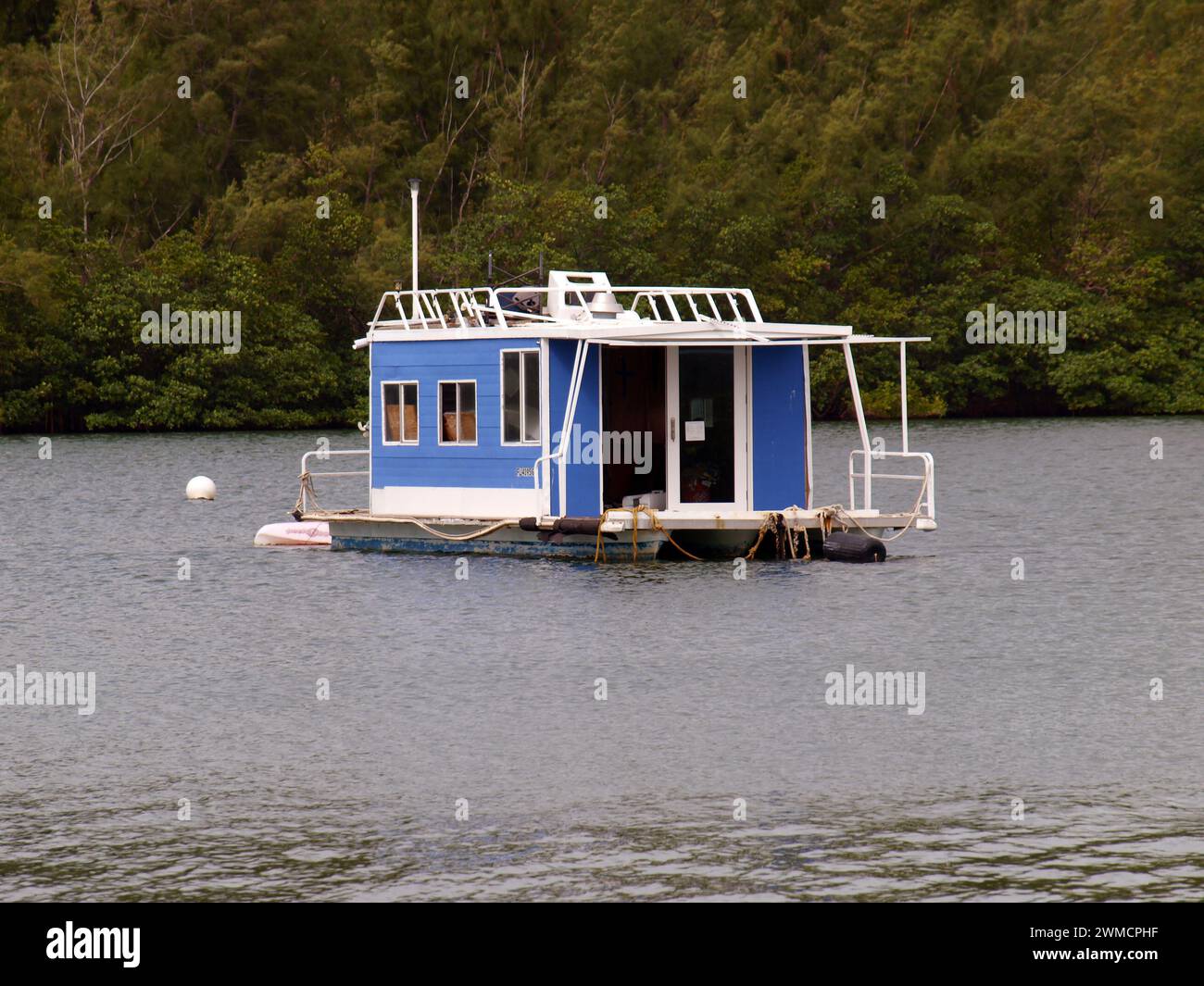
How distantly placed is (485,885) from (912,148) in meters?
77.0

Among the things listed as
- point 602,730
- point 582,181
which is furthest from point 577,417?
point 582,181

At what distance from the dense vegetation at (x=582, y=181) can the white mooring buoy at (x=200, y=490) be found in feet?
90.3

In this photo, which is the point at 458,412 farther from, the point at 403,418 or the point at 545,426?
the point at 545,426

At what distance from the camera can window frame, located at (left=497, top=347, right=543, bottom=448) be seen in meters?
27.8

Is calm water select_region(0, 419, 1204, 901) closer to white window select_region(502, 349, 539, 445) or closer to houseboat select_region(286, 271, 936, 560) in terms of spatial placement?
houseboat select_region(286, 271, 936, 560)

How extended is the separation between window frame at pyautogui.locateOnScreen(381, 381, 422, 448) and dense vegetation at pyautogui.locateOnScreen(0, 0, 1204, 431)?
4231 cm

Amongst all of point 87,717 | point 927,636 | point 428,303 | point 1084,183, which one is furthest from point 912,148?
point 87,717

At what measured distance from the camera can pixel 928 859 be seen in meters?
12.1

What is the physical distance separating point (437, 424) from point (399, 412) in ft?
3.11

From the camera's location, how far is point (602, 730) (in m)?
16.2

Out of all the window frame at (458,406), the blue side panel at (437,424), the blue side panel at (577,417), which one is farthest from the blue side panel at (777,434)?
the window frame at (458,406)

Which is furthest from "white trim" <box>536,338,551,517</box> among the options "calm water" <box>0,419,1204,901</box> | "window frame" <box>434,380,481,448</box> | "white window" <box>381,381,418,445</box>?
"white window" <box>381,381,418,445</box>

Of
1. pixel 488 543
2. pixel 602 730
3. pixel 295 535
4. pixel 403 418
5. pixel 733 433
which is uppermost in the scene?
pixel 403 418
